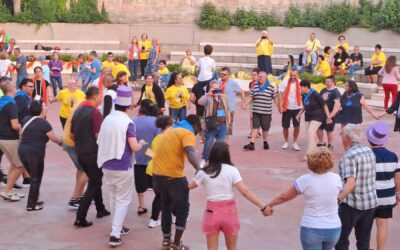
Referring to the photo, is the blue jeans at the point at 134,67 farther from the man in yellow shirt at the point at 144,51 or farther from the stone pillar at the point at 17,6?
the stone pillar at the point at 17,6

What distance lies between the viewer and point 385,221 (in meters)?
7.00

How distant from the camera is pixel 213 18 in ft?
89.5

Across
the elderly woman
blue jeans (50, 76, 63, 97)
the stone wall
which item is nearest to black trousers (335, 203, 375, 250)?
the elderly woman

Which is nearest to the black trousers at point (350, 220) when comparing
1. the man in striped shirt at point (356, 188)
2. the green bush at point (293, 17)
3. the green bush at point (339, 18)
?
the man in striped shirt at point (356, 188)

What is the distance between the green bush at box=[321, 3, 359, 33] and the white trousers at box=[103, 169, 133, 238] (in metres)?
18.9

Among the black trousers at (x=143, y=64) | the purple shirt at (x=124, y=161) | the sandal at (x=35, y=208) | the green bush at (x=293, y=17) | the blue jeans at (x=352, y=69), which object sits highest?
the green bush at (x=293, y=17)

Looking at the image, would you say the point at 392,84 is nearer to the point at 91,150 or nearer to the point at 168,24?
the point at 91,150

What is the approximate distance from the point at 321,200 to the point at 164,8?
78.2ft

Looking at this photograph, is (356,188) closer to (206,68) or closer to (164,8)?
(206,68)

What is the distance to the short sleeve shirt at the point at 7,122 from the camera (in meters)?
9.30

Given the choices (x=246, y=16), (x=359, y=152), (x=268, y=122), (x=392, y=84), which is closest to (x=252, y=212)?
(x=359, y=152)

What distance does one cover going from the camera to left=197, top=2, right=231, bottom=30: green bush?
27188mm

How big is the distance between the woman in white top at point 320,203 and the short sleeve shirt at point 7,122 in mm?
5052

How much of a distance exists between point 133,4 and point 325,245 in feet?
80.1
